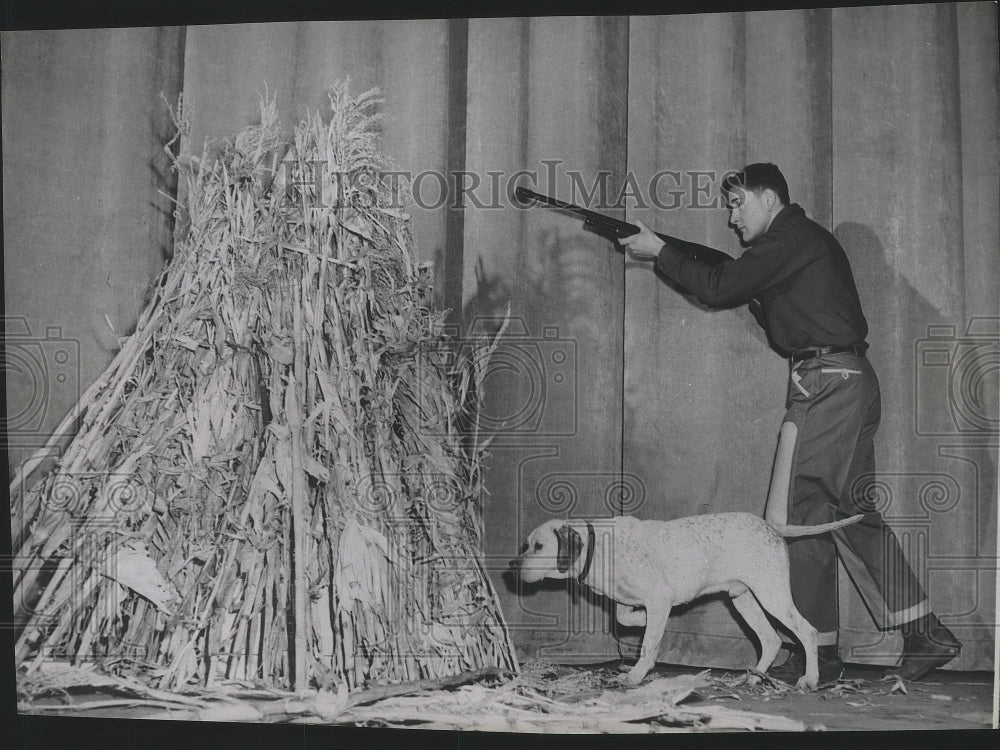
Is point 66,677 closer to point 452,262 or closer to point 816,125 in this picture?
point 452,262

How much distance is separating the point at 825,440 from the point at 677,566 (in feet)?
2.08

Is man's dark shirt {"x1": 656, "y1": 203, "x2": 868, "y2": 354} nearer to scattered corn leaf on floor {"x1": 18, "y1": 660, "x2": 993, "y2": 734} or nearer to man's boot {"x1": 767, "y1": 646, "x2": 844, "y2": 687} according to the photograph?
man's boot {"x1": 767, "y1": 646, "x2": 844, "y2": 687}

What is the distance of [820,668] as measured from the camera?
2.87 metres

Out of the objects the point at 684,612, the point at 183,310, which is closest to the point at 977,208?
the point at 684,612

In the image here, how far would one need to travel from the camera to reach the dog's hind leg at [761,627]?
113 inches

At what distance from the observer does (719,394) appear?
2.94 metres

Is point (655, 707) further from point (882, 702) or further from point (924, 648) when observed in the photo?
point (924, 648)

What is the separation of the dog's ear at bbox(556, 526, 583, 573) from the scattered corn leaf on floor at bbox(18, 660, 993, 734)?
343 millimetres

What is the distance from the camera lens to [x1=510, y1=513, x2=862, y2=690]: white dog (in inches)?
112

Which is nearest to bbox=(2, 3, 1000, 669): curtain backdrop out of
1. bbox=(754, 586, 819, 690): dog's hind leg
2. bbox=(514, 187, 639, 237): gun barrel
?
bbox=(514, 187, 639, 237): gun barrel

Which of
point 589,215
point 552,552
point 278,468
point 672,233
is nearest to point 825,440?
point 672,233

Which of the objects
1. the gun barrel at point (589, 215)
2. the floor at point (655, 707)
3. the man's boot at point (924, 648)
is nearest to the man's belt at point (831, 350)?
the gun barrel at point (589, 215)

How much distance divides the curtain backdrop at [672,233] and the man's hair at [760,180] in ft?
0.15

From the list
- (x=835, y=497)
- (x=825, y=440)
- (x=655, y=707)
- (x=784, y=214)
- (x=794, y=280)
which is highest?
(x=784, y=214)
